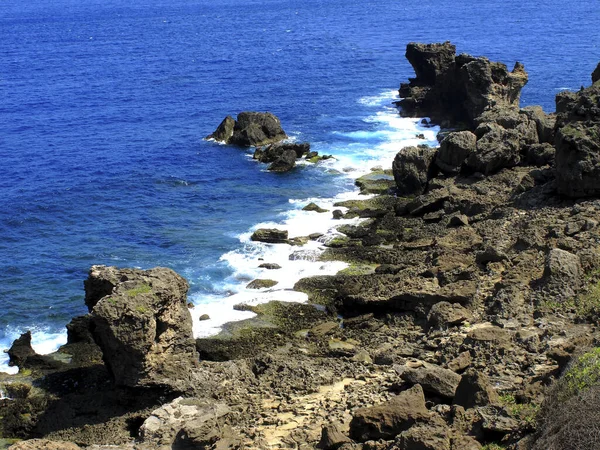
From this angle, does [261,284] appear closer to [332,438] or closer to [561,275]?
[561,275]

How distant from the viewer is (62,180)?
247ft

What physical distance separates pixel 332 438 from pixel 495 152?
39533 mm

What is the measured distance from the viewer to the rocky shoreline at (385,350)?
26.0m

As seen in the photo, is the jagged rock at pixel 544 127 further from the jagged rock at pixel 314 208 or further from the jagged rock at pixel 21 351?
the jagged rock at pixel 21 351

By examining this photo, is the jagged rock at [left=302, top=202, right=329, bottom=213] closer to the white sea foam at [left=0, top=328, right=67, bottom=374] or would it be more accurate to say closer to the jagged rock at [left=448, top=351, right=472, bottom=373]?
the white sea foam at [left=0, top=328, right=67, bottom=374]

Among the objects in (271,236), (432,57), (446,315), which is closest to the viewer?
(446,315)

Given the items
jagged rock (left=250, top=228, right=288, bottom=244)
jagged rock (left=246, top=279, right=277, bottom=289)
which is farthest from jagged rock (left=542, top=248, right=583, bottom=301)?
jagged rock (left=250, top=228, right=288, bottom=244)

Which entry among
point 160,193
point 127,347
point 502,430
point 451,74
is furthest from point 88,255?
point 451,74

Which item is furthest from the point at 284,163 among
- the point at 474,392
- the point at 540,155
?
the point at 474,392

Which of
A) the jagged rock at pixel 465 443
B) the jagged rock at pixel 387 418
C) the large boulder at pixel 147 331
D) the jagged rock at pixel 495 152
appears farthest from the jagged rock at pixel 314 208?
the jagged rock at pixel 465 443

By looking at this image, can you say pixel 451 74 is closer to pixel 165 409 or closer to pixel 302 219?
pixel 302 219

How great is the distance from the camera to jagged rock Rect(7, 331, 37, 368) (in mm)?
41678

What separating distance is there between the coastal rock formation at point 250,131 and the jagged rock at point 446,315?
51.3 meters

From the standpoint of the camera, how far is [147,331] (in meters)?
33.0
